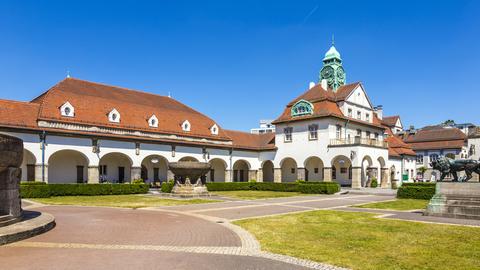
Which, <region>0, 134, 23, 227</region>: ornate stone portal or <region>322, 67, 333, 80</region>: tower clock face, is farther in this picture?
<region>322, 67, 333, 80</region>: tower clock face

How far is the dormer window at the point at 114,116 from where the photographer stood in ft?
→ 118

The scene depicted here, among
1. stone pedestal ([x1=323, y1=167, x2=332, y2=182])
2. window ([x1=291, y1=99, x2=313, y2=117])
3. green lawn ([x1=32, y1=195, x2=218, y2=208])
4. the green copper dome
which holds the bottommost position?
green lawn ([x1=32, y1=195, x2=218, y2=208])

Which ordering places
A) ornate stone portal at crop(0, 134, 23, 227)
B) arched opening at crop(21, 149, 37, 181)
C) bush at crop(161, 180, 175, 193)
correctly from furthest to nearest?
bush at crop(161, 180, 175, 193) < arched opening at crop(21, 149, 37, 181) < ornate stone portal at crop(0, 134, 23, 227)

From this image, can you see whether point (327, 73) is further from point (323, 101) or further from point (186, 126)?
point (186, 126)

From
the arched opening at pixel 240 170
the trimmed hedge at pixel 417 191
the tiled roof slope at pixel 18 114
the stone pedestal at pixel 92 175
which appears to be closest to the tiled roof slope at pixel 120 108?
the tiled roof slope at pixel 18 114

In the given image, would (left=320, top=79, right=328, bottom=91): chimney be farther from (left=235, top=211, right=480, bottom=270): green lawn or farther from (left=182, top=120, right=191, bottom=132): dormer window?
(left=235, top=211, right=480, bottom=270): green lawn

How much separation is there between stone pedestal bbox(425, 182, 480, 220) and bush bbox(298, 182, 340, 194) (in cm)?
1687

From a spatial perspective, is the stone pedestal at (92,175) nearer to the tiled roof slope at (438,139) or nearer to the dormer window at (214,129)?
the dormer window at (214,129)

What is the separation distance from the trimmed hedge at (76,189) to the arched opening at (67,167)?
4.59 m

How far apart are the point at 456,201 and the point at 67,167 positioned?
→ 31.4m

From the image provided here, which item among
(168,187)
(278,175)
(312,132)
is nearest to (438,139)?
(312,132)

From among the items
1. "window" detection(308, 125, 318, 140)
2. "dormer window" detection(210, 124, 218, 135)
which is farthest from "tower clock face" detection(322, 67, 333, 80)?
"dormer window" detection(210, 124, 218, 135)

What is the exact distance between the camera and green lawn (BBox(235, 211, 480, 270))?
311 inches

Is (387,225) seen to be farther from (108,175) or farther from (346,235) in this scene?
(108,175)
